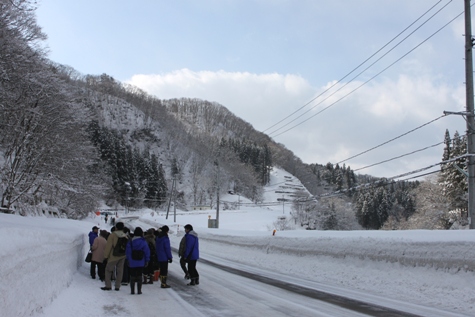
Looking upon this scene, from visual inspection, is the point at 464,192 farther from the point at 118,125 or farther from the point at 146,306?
the point at 118,125

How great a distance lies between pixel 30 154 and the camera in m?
27.8

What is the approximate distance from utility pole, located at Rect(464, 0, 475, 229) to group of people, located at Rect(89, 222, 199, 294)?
9313mm

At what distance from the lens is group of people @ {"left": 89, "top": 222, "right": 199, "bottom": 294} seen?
1002cm

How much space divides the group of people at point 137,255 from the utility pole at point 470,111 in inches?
367

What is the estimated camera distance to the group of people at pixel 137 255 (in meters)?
10.0

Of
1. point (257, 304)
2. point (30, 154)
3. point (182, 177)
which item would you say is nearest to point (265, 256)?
point (257, 304)

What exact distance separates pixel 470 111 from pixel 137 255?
12.6 meters

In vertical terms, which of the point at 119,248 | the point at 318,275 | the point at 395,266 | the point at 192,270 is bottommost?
the point at 318,275

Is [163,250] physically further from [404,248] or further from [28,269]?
[404,248]

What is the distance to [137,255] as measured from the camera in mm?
10000

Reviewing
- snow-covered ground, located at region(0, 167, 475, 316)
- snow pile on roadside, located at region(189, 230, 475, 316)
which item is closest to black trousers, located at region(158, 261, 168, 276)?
snow-covered ground, located at region(0, 167, 475, 316)

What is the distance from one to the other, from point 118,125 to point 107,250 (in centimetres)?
17981

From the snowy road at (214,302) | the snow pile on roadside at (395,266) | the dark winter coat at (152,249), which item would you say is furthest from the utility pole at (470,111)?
the dark winter coat at (152,249)

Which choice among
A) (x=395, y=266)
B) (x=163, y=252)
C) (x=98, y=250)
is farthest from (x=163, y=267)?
(x=395, y=266)
